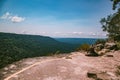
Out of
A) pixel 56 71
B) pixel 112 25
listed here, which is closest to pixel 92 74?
pixel 56 71

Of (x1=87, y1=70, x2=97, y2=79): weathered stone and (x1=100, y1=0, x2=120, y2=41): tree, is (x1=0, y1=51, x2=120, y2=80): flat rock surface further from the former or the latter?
(x1=100, y1=0, x2=120, y2=41): tree

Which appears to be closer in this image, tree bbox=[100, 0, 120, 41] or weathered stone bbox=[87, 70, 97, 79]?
weathered stone bbox=[87, 70, 97, 79]

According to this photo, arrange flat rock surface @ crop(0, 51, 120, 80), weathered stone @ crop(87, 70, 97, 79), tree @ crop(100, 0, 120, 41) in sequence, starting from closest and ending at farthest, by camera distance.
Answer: flat rock surface @ crop(0, 51, 120, 80) → weathered stone @ crop(87, 70, 97, 79) → tree @ crop(100, 0, 120, 41)

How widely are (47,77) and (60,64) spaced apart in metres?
2.07

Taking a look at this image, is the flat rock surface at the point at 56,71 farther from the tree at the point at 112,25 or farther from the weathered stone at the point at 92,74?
the tree at the point at 112,25

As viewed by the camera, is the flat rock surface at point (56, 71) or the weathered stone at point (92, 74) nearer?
the flat rock surface at point (56, 71)

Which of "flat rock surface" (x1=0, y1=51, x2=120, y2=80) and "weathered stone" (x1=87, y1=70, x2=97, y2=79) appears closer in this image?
"flat rock surface" (x1=0, y1=51, x2=120, y2=80)

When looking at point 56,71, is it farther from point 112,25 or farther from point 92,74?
point 112,25

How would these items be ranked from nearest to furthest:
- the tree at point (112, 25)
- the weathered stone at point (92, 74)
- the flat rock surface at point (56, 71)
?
the flat rock surface at point (56, 71)
the weathered stone at point (92, 74)
the tree at point (112, 25)

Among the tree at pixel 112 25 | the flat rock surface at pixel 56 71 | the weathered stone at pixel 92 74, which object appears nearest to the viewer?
the flat rock surface at pixel 56 71

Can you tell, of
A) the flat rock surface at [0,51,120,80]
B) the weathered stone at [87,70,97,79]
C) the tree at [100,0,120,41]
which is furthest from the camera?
the tree at [100,0,120,41]

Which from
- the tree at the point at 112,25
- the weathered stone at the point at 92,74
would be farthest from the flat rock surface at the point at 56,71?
the tree at the point at 112,25

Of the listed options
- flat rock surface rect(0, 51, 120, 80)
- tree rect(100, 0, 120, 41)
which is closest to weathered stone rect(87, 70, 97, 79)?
flat rock surface rect(0, 51, 120, 80)

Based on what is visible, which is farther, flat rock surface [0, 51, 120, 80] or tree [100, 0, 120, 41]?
tree [100, 0, 120, 41]
